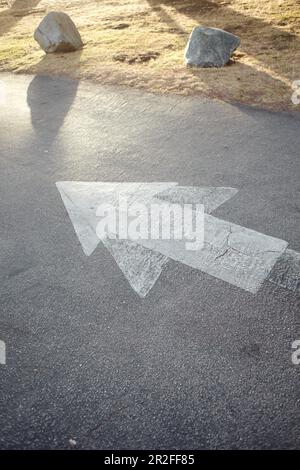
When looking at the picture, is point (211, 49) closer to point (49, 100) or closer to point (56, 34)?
point (49, 100)

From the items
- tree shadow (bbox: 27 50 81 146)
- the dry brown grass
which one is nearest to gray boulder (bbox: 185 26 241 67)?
the dry brown grass

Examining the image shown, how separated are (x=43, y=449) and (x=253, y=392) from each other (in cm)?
150

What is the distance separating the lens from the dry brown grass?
24.0 ft

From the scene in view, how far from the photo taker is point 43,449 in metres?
2.39

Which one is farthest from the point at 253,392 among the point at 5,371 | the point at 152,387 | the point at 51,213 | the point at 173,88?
the point at 173,88

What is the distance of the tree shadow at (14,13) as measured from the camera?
13625 millimetres

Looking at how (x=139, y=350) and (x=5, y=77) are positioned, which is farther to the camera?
(x=5, y=77)

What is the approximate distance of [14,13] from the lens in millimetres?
15320

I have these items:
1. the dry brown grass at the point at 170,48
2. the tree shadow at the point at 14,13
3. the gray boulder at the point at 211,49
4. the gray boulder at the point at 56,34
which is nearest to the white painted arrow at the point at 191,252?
the dry brown grass at the point at 170,48

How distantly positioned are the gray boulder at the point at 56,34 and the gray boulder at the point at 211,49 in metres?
3.71

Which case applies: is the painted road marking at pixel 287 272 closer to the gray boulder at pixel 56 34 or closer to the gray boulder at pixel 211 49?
the gray boulder at pixel 211 49

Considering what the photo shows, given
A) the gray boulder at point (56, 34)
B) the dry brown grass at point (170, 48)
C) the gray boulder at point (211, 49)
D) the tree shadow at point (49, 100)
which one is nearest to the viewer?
the tree shadow at point (49, 100)

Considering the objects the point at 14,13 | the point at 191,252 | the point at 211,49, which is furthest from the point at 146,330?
the point at 14,13
